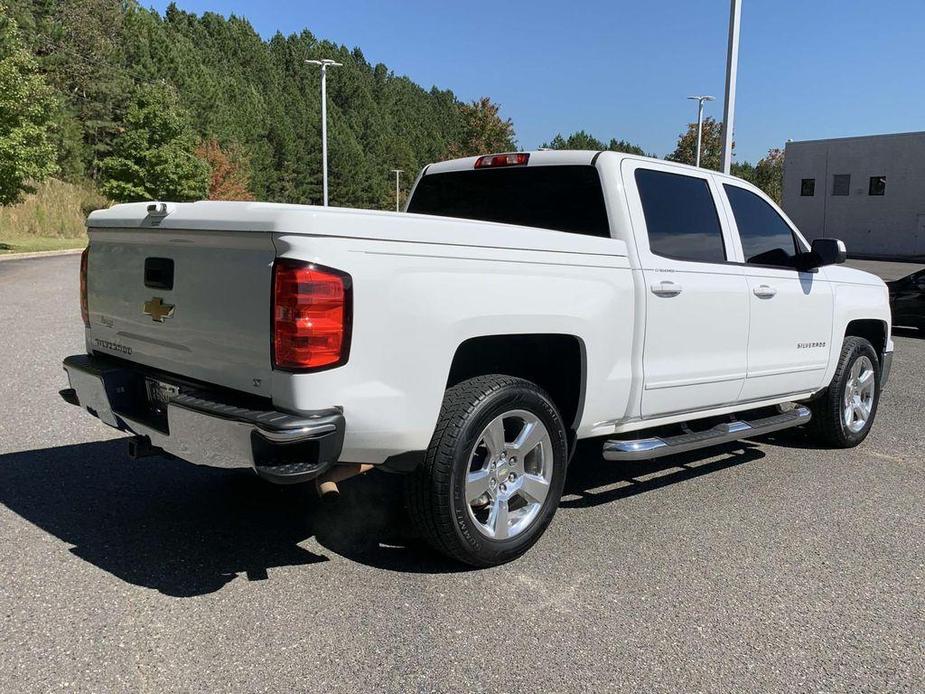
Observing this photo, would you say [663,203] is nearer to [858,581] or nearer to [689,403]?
[689,403]

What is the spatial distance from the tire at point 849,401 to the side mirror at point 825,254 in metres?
0.97

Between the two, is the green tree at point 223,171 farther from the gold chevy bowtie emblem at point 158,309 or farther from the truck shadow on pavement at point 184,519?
the gold chevy bowtie emblem at point 158,309

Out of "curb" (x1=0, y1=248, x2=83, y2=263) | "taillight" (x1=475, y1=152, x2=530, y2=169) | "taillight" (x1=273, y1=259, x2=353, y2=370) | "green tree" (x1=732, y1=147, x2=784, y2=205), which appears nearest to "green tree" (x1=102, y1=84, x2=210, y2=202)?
"curb" (x1=0, y1=248, x2=83, y2=263)

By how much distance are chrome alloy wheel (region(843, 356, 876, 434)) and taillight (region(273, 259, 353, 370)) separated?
4537mm

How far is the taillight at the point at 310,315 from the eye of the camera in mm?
2979

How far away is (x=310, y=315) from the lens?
2.99 m

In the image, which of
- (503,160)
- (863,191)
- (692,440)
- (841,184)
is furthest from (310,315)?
(841,184)

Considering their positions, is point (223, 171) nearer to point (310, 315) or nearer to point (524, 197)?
point (524, 197)

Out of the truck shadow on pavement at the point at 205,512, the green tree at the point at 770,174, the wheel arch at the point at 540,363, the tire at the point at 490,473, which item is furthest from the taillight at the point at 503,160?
the green tree at the point at 770,174

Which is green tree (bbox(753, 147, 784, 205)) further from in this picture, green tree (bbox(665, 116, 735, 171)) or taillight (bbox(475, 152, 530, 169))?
taillight (bbox(475, 152, 530, 169))

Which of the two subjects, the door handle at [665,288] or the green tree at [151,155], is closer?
the door handle at [665,288]

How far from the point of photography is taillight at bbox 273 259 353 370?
9.77 feet

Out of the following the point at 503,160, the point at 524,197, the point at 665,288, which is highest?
the point at 503,160

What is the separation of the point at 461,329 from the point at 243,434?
3.23 ft
